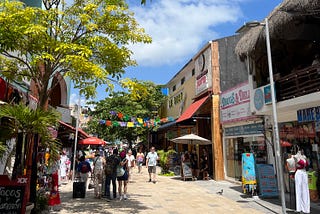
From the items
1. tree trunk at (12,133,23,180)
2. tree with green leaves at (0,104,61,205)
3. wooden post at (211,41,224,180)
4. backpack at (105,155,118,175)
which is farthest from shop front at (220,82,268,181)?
tree trunk at (12,133,23,180)

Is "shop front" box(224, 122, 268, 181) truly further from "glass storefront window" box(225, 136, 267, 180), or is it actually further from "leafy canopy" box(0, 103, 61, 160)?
"leafy canopy" box(0, 103, 61, 160)

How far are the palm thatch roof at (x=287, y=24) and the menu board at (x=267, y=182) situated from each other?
447cm

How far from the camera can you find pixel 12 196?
19.2 feet

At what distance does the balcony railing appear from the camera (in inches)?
348

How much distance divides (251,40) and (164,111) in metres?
21.9

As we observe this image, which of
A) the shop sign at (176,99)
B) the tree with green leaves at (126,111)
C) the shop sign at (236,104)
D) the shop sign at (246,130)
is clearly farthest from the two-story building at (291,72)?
the tree with green leaves at (126,111)

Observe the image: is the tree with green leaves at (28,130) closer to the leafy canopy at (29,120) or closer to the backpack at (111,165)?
the leafy canopy at (29,120)

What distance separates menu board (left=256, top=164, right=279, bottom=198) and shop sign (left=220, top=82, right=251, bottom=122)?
307 centimetres

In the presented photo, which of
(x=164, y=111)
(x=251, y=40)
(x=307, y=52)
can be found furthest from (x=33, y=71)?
(x=164, y=111)

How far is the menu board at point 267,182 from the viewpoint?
1062 cm

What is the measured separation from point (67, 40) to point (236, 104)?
9164 mm

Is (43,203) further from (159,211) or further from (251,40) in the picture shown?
(251,40)

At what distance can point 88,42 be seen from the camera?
792cm

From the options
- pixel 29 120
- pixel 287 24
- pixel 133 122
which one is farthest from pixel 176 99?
pixel 29 120
